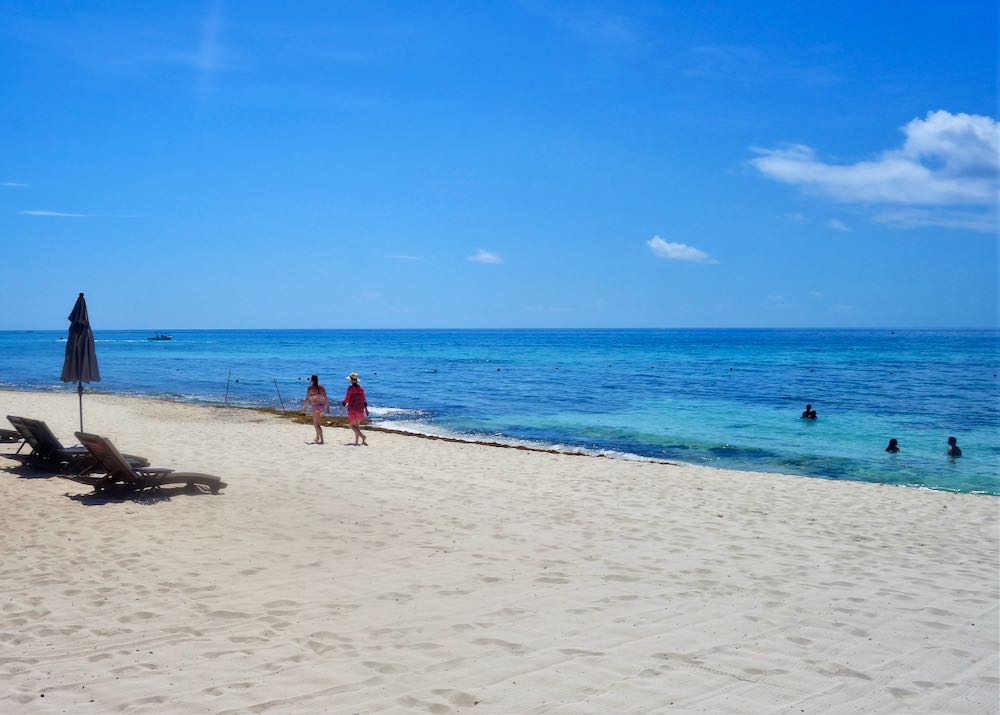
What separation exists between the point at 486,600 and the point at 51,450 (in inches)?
346

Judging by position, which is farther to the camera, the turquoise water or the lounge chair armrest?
the turquoise water

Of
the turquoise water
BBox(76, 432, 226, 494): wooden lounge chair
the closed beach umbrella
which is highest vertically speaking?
the closed beach umbrella

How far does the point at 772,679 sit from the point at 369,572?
3804 millimetres

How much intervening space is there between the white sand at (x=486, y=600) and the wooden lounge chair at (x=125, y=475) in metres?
0.30

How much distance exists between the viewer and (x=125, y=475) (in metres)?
10.1

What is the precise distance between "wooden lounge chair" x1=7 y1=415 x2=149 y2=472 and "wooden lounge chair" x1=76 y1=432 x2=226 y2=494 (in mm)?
641

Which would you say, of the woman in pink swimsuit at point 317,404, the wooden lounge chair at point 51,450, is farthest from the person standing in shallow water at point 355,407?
the wooden lounge chair at point 51,450

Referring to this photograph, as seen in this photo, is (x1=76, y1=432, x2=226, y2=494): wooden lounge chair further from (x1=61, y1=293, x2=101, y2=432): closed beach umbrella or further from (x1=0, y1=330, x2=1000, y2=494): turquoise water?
(x1=0, y1=330, x2=1000, y2=494): turquoise water

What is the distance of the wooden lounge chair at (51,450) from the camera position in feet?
37.1

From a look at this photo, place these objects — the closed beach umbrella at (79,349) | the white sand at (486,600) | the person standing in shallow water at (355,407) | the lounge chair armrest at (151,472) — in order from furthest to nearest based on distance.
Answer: the person standing in shallow water at (355,407), the closed beach umbrella at (79,349), the lounge chair armrest at (151,472), the white sand at (486,600)

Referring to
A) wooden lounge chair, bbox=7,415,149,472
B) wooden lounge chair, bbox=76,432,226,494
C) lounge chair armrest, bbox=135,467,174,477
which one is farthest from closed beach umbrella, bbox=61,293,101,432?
lounge chair armrest, bbox=135,467,174,477

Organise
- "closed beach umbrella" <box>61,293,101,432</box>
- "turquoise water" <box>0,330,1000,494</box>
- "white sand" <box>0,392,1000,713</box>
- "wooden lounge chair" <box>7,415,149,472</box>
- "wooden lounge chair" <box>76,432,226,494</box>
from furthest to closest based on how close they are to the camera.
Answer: "turquoise water" <box>0,330,1000,494</box> < "closed beach umbrella" <box>61,293,101,432</box> < "wooden lounge chair" <box>7,415,149,472</box> < "wooden lounge chair" <box>76,432,226,494</box> < "white sand" <box>0,392,1000,713</box>

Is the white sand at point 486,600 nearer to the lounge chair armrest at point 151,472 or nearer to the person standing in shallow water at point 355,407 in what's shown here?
the lounge chair armrest at point 151,472

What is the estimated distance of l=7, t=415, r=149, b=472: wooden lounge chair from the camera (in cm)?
1131
